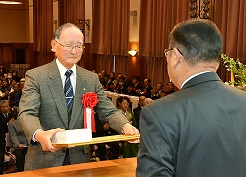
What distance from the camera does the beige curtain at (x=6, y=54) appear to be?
23516mm

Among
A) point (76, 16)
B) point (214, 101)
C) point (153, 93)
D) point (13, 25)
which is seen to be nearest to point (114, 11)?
point (76, 16)

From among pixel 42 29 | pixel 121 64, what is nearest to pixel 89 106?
pixel 121 64

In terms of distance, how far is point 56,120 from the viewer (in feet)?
7.99

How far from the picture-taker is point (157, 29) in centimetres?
1195

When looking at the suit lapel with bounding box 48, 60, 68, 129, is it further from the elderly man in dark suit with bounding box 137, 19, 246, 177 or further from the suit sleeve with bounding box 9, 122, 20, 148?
the suit sleeve with bounding box 9, 122, 20, 148

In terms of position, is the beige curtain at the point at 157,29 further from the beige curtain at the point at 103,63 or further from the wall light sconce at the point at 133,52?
the beige curtain at the point at 103,63

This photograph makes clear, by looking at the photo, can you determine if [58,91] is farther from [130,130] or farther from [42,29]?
[42,29]

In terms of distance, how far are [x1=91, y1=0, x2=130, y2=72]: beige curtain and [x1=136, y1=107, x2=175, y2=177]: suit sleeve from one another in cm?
1209

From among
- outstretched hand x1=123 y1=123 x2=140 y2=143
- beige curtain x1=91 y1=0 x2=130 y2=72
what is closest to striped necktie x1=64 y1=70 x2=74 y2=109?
outstretched hand x1=123 y1=123 x2=140 y2=143

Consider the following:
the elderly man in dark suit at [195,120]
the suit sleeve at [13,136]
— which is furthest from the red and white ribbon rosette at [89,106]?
the suit sleeve at [13,136]

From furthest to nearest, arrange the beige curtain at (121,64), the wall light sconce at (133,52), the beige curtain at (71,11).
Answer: the beige curtain at (71,11), the beige curtain at (121,64), the wall light sconce at (133,52)

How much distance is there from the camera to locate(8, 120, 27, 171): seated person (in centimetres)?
601

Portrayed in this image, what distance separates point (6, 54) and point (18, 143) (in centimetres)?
1844

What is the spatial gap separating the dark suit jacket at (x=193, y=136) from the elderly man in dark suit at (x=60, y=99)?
1.03 m
